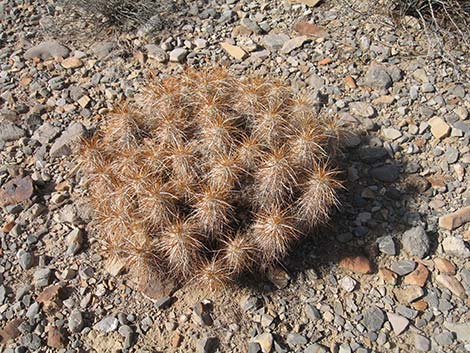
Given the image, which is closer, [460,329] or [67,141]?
[460,329]

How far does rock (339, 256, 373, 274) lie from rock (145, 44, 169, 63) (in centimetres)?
210

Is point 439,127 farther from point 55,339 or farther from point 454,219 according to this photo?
point 55,339

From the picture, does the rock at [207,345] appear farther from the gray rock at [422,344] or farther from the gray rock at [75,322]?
the gray rock at [422,344]

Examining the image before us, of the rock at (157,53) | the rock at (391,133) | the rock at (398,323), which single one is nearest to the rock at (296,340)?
the rock at (398,323)

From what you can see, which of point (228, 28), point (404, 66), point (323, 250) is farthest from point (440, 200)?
point (228, 28)

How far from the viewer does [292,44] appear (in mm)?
4750

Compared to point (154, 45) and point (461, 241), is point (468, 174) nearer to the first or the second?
point (461, 241)

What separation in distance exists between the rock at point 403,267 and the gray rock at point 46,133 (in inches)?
93.4

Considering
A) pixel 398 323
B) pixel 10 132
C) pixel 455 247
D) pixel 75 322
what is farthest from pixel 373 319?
pixel 10 132

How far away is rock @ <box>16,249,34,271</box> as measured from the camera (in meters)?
3.66

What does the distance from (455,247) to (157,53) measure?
2.53 m

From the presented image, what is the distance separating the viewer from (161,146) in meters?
3.36

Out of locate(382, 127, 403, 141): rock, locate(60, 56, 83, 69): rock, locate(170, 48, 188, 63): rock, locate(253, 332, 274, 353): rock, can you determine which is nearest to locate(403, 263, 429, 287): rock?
locate(253, 332, 274, 353): rock

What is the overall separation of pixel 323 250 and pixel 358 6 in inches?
88.9
